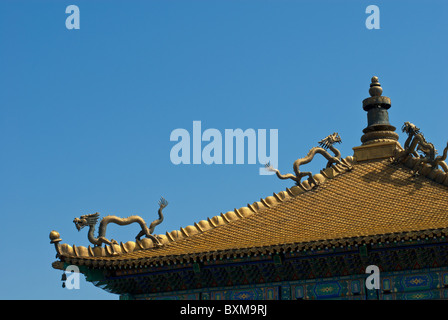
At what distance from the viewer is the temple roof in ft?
71.2

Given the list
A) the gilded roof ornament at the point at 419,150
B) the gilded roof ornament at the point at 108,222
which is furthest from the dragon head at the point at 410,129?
the gilded roof ornament at the point at 108,222

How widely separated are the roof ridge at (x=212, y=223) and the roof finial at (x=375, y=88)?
9.89 ft

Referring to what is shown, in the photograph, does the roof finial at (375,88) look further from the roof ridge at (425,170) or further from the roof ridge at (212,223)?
the roof ridge at (425,170)

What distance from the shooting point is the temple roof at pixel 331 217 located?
21688 millimetres

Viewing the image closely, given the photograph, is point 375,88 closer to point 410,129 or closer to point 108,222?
point 410,129

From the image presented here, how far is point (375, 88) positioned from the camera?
2916 centimetres

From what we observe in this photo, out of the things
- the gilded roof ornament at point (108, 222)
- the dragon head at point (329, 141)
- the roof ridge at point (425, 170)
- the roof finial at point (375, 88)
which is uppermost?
the roof finial at point (375, 88)

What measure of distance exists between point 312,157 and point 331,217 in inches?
132

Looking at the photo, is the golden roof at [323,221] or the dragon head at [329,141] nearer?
the golden roof at [323,221]

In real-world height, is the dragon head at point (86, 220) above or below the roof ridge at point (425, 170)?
below
